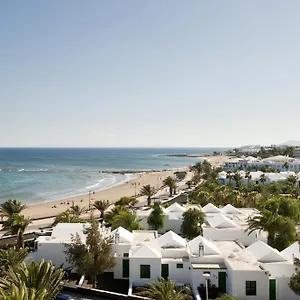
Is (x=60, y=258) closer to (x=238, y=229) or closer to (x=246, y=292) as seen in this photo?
(x=246, y=292)

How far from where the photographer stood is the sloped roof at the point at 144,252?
2195 centimetres

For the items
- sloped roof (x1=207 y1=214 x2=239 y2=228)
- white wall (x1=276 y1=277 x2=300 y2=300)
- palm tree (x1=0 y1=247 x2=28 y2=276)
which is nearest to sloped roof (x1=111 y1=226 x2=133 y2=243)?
palm tree (x1=0 y1=247 x2=28 y2=276)

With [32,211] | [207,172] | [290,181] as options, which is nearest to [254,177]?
[290,181]

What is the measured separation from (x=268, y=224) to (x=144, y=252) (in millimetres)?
9789

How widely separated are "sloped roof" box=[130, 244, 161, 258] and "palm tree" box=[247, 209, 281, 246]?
8.88 metres

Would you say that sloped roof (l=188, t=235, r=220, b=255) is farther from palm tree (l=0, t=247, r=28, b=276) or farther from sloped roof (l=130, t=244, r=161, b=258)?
palm tree (l=0, t=247, r=28, b=276)

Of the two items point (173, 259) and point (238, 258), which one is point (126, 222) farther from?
point (238, 258)

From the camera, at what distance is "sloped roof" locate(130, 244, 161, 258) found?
2195cm

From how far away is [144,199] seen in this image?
61.7 m

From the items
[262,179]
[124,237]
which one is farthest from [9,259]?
[262,179]

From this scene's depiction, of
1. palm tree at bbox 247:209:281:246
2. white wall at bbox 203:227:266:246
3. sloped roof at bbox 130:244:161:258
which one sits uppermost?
palm tree at bbox 247:209:281:246

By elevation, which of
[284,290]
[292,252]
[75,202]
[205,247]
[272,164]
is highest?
[272,164]

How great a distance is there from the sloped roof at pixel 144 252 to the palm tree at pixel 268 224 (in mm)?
8881

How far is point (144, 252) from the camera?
2211 centimetres
